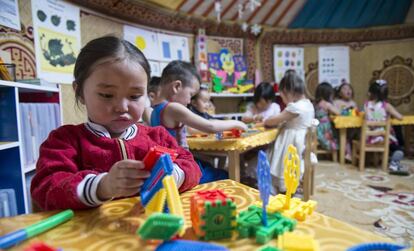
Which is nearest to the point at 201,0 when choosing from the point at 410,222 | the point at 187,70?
the point at 187,70

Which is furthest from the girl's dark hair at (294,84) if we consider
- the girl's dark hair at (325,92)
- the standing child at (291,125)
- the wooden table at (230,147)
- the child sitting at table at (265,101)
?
the girl's dark hair at (325,92)

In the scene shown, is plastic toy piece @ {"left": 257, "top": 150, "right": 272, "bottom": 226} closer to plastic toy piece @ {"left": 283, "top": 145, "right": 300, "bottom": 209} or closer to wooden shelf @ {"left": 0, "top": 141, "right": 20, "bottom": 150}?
plastic toy piece @ {"left": 283, "top": 145, "right": 300, "bottom": 209}

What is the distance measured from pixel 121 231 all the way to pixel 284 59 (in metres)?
3.72

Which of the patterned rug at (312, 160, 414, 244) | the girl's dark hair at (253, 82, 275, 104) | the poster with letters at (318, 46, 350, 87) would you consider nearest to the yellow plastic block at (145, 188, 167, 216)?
the patterned rug at (312, 160, 414, 244)

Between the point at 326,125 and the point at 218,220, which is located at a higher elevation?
the point at 218,220

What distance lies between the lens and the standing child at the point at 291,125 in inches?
71.7

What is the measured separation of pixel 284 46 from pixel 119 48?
11.5 feet

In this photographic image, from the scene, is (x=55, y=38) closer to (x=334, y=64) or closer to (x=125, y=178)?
(x=125, y=178)

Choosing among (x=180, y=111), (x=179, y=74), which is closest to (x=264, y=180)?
(x=180, y=111)

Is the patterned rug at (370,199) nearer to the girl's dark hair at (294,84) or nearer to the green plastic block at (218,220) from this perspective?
the girl's dark hair at (294,84)

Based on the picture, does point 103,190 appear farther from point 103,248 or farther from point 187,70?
point 187,70

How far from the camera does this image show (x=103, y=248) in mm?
328

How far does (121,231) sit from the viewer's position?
1.21ft

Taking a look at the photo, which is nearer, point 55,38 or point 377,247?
point 377,247
